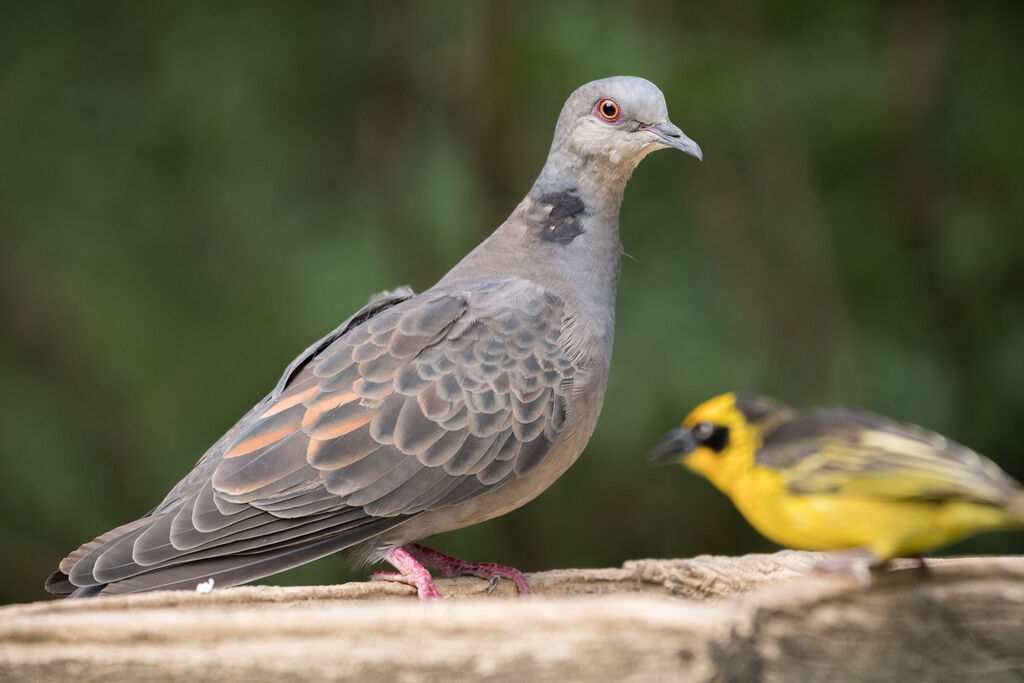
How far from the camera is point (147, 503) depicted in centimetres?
498

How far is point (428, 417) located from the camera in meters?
2.81

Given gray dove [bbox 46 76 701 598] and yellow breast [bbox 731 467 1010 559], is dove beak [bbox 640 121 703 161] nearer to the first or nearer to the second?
gray dove [bbox 46 76 701 598]

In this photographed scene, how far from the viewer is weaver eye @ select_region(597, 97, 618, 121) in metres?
3.16

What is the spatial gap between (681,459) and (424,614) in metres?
0.83

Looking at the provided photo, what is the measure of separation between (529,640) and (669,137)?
183cm

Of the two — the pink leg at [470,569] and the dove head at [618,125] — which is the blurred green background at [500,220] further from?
the pink leg at [470,569]

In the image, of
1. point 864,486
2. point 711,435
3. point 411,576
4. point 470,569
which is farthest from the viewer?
point 470,569

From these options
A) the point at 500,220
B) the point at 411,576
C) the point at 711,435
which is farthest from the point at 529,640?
the point at 500,220

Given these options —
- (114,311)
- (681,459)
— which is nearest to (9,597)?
(114,311)

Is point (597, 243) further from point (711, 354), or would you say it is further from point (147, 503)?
point (147, 503)

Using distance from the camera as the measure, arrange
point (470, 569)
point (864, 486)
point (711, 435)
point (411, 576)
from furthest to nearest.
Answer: point (470, 569) < point (411, 576) < point (711, 435) < point (864, 486)

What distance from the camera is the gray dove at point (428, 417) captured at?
104 inches

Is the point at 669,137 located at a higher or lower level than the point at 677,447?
higher

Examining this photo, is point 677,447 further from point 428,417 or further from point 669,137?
point 669,137
